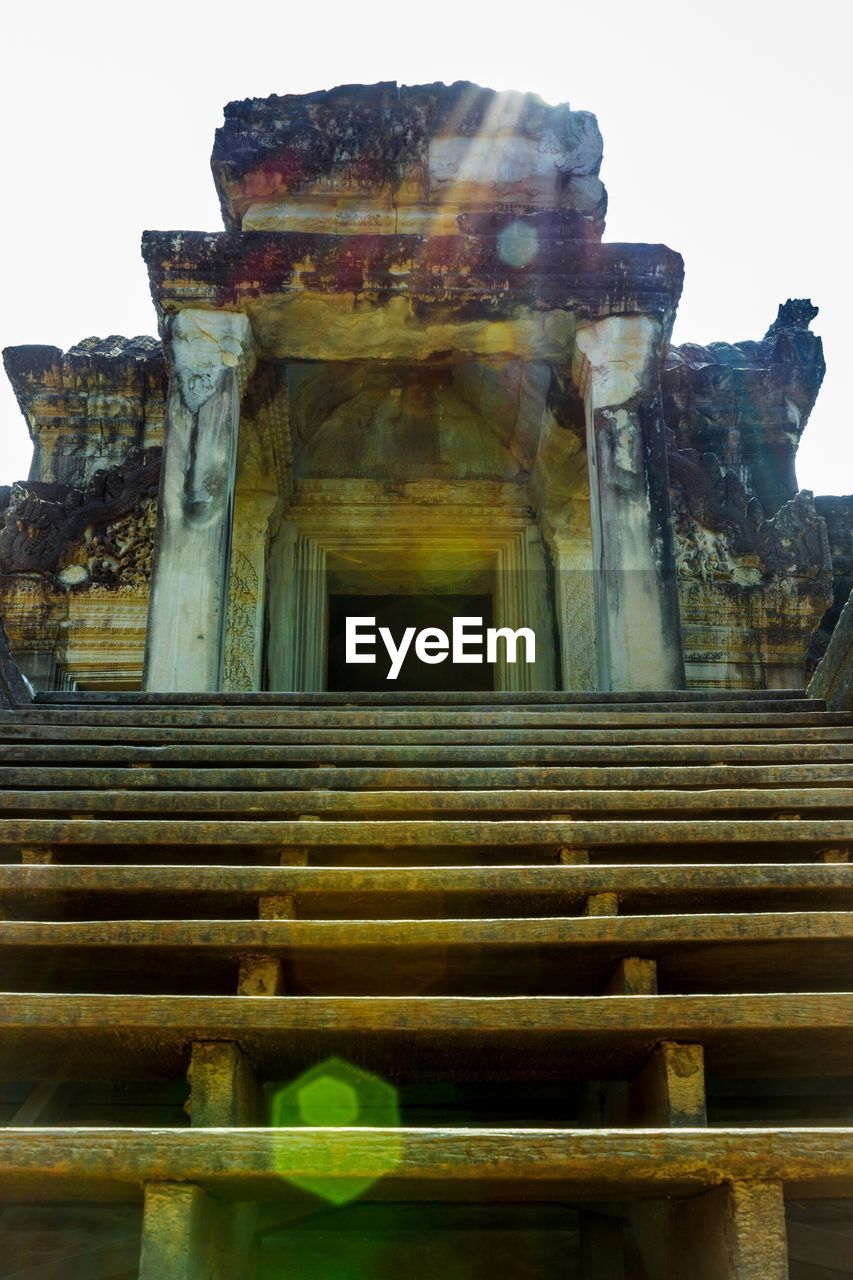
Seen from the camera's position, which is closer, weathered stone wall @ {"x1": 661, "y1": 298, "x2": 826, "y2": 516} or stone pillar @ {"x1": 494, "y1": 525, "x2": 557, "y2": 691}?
stone pillar @ {"x1": 494, "y1": 525, "x2": 557, "y2": 691}

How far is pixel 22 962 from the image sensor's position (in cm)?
336

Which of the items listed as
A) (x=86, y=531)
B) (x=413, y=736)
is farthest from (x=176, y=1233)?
(x=86, y=531)

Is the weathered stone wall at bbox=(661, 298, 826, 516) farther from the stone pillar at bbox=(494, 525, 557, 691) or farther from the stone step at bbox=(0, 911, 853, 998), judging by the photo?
the stone step at bbox=(0, 911, 853, 998)

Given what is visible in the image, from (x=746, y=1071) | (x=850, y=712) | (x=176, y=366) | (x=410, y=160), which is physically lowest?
(x=746, y=1071)

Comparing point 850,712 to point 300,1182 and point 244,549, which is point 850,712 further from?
point 244,549

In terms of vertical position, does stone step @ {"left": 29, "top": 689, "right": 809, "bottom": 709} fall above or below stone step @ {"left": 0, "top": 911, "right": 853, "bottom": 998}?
above

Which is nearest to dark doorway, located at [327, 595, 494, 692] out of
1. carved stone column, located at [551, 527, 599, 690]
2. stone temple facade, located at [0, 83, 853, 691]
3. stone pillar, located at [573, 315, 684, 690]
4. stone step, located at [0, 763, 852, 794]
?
stone temple facade, located at [0, 83, 853, 691]

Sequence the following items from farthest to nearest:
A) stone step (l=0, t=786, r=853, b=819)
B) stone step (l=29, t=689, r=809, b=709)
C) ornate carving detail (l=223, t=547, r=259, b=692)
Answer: ornate carving detail (l=223, t=547, r=259, b=692)
stone step (l=29, t=689, r=809, b=709)
stone step (l=0, t=786, r=853, b=819)

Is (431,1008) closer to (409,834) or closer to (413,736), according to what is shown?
(409,834)

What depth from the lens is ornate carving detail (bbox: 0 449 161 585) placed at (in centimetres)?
1094

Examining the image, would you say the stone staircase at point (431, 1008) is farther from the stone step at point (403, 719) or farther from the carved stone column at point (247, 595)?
the carved stone column at point (247, 595)

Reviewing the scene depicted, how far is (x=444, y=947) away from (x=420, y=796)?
102 centimetres

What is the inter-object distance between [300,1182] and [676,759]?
8.77 ft

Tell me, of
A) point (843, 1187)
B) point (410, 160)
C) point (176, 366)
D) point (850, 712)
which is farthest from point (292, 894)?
point (410, 160)
